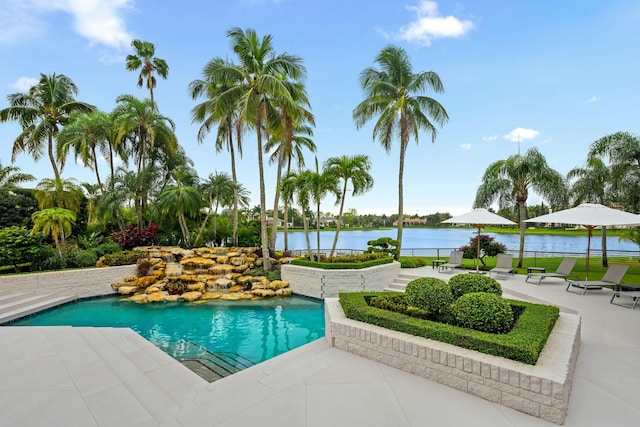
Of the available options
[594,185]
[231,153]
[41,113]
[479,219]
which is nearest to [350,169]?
[479,219]

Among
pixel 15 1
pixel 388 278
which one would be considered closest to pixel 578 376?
pixel 388 278

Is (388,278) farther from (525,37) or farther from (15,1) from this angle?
(15,1)

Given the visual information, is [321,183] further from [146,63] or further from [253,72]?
[146,63]

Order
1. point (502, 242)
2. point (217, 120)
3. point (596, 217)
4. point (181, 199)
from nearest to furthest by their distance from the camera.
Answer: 1. point (596, 217)
2. point (181, 199)
3. point (217, 120)
4. point (502, 242)

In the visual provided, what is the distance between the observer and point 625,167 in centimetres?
1151

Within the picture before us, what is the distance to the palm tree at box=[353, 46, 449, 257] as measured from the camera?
13.0m

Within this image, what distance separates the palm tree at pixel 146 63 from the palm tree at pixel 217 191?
22.4ft

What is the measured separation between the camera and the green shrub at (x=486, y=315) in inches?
154

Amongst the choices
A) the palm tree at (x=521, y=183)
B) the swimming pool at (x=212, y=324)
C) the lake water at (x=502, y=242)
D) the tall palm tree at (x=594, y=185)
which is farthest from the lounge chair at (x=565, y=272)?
the swimming pool at (x=212, y=324)

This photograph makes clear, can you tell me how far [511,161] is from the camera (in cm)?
1337

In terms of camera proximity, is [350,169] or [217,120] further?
[217,120]

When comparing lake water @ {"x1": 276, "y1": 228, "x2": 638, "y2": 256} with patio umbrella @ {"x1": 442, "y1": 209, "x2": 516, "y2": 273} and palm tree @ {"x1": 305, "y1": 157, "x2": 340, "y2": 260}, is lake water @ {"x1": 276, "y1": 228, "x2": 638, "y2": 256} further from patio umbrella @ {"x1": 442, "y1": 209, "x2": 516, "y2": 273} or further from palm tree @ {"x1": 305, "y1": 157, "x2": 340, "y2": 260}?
palm tree @ {"x1": 305, "y1": 157, "x2": 340, "y2": 260}

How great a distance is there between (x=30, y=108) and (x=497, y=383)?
21.2 meters

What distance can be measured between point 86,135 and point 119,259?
270 inches
